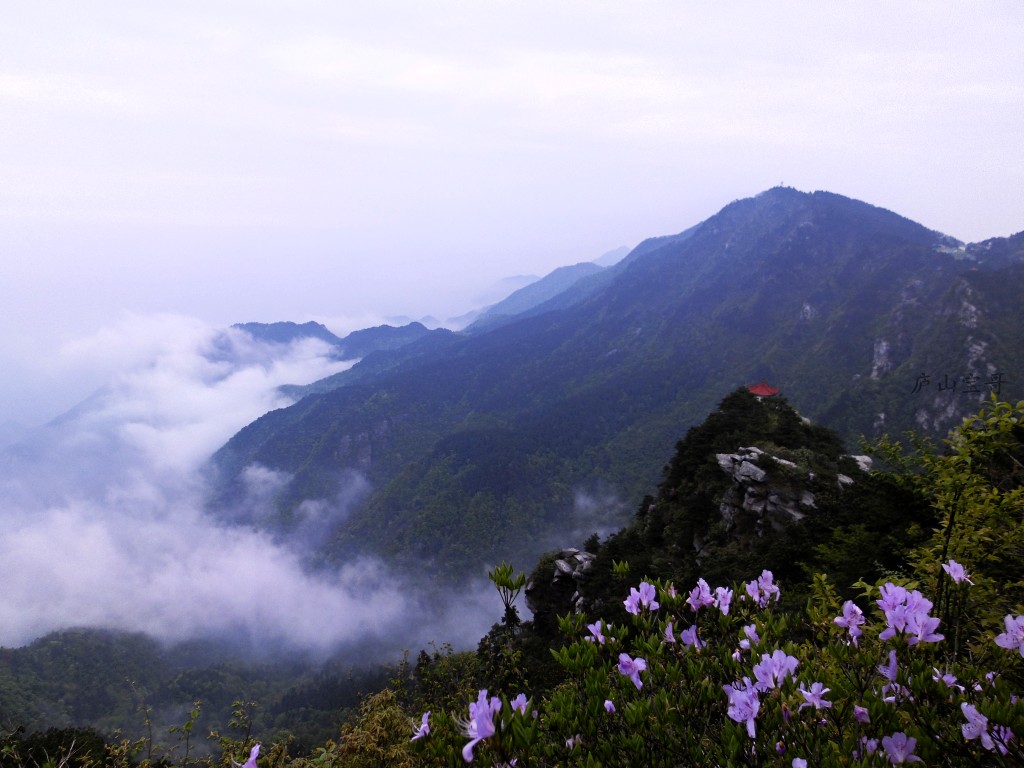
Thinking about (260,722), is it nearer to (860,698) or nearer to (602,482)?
(602,482)

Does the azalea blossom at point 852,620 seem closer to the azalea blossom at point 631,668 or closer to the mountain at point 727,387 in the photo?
the azalea blossom at point 631,668

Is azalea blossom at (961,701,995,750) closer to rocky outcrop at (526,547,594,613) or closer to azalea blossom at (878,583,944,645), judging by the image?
azalea blossom at (878,583,944,645)

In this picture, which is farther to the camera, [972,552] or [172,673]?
[172,673]

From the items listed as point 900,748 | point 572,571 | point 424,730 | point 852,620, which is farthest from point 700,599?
point 572,571

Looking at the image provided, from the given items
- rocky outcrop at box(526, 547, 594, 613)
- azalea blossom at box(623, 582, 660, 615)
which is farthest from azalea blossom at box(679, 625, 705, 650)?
rocky outcrop at box(526, 547, 594, 613)

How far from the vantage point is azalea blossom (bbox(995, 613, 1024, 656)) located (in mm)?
2520

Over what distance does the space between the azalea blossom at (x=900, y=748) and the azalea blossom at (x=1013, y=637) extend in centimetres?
75

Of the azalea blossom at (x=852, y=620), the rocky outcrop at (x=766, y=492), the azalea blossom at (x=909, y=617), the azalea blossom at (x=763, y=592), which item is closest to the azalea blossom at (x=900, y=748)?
the azalea blossom at (x=909, y=617)

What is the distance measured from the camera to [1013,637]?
259 cm

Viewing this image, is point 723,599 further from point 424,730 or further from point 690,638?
point 424,730

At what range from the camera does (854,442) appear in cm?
8731

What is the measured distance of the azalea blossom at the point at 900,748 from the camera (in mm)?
2223

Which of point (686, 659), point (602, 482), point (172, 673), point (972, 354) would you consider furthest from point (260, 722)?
point (972, 354)

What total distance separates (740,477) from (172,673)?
632 feet
